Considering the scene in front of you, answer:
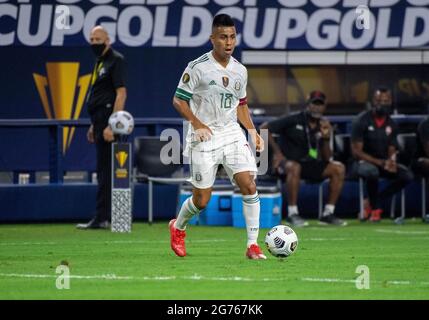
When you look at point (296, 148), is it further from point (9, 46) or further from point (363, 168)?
Result: point (9, 46)

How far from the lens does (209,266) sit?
10961 mm

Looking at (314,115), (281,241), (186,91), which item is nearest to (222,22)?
(186,91)

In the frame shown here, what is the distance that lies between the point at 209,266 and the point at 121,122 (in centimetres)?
516

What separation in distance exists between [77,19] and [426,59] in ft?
26.5

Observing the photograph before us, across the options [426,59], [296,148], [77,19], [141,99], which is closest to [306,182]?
[296,148]

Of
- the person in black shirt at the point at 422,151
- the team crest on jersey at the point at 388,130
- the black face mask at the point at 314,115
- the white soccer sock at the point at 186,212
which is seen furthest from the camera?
A: the team crest on jersey at the point at 388,130

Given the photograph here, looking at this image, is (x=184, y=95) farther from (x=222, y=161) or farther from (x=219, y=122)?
(x=222, y=161)

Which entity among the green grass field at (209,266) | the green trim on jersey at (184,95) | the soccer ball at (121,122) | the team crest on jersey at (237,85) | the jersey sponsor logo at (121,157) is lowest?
the green grass field at (209,266)

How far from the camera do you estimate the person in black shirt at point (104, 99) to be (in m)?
15.9

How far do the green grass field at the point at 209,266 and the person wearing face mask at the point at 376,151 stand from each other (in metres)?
1.82
